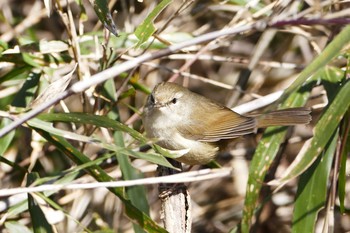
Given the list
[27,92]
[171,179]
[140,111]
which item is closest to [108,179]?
[171,179]

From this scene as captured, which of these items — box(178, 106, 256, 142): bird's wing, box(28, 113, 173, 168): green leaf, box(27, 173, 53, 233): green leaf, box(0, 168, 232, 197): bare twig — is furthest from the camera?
box(178, 106, 256, 142): bird's wing

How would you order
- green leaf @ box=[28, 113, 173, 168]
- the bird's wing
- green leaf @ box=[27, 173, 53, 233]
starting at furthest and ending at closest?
the bird's wing
green leaf @ box=[27, 173, 53, 233]
green leaf @ box=[28, 113, 173, 168]

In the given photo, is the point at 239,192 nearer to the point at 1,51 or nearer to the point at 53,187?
the point at 1,51

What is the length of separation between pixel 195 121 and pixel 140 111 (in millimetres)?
257

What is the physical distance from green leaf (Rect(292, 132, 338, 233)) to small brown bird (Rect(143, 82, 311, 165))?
276 mm

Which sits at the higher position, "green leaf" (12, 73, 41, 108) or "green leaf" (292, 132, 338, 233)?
"green leaf" (12, 73, 41, 108)

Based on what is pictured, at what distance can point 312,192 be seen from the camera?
2.29 meters

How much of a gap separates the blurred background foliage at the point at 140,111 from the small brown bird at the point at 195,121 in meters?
0.08

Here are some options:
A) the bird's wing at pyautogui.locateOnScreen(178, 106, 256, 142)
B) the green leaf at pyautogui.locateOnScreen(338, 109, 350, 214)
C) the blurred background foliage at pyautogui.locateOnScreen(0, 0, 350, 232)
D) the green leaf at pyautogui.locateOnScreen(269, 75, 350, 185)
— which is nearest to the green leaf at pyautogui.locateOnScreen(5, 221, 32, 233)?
the blurred background foliage at pyautogui.locateOnScreen(0, 0, 350, 232)

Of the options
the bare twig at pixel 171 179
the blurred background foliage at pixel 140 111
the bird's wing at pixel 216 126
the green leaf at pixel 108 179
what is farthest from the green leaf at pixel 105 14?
the bird's wing at pixel 216 126

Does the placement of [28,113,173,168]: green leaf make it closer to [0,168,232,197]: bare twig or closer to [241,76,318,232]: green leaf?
[0,168,232,197]: bare twig

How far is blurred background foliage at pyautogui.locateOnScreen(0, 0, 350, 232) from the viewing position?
2.07 m

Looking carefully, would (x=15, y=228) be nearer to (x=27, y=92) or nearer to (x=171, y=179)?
(x=27, y=92)

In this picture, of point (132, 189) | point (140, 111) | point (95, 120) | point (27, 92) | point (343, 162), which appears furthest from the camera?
point (140, 111)
